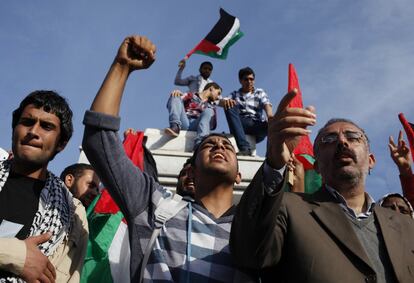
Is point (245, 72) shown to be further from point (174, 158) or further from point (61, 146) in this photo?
point (61, 146)

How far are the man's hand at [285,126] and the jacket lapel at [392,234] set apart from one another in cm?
73

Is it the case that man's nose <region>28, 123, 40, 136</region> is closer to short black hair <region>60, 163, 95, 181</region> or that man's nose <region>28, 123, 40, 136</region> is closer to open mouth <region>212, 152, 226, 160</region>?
open mouth <region>212, 152, 226, 160</region>

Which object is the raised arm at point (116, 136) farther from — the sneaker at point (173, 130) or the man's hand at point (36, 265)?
the sneaker at point (173, 130)

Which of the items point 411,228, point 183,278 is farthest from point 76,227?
point 411,228

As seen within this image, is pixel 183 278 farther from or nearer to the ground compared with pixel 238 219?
nearer to the ground

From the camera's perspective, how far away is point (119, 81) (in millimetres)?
1980

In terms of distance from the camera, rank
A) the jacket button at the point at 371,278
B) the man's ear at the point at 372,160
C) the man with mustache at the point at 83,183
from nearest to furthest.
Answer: the jacket button at the point at 371,278 → the man's ear at the point at 372,160 → the man with mustache at the point at 83,183

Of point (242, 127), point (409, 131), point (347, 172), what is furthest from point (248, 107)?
point (347, 172)

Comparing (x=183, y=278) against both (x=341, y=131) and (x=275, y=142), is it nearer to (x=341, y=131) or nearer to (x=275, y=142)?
(x=275, y=142)

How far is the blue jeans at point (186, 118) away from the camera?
260 inches

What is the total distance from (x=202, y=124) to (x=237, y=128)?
528 millimetres

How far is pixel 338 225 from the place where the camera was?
6.58 feet

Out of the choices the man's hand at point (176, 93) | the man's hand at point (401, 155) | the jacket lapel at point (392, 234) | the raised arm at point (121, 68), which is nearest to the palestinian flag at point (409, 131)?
the man's hand at point (401, 155)

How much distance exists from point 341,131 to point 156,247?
3.94 feet
